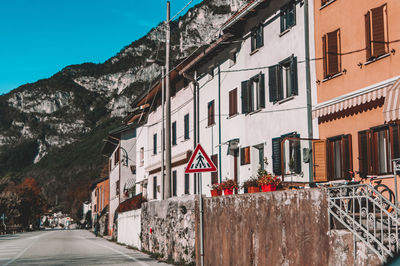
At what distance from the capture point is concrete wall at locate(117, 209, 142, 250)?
23.7 metres

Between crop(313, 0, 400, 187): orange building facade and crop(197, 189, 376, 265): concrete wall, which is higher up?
crop(313, 0, 400, 187): orange building facade

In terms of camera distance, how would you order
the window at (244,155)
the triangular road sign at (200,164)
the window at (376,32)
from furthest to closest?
the window at (244,155)
the window at (376,32)
the triangular road sign at (200,164)

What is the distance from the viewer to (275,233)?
9.45m

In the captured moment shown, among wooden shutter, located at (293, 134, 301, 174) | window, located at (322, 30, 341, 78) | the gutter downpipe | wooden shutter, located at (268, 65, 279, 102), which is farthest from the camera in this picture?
wooden shutter, located at (268, 65, 279, 102)

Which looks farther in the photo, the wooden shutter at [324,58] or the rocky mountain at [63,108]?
the rocky mountain at [63,108]

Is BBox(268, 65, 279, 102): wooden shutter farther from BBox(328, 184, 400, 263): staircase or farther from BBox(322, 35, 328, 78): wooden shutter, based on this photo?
BBox(328, 184, 400, 263): staircase

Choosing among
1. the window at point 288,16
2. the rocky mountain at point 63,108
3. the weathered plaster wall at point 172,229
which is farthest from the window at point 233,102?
the rocky mountain at point 63,108

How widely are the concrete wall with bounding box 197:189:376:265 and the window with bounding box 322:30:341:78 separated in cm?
547

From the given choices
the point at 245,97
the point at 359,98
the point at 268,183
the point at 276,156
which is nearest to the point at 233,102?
the point at 245,97

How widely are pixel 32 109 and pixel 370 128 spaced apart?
614 ft

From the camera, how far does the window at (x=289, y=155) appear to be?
651 inches

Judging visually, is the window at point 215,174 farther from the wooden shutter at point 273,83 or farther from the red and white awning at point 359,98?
the red and white awning at point 359,98

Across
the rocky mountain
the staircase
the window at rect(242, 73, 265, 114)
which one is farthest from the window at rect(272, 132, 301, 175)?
the rocky mountain

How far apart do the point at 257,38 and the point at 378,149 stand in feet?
28.8
